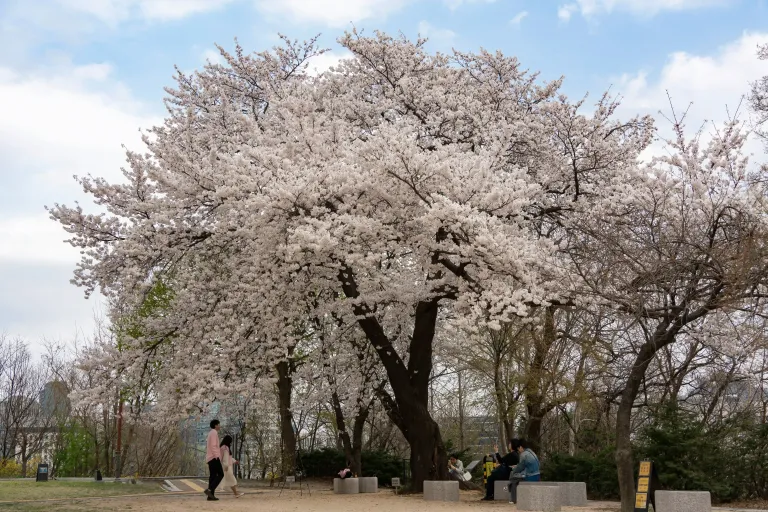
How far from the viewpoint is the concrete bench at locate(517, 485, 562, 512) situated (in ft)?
41.9

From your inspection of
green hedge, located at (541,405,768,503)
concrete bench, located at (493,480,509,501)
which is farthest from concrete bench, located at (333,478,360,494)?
green hedge, located at (541,405,768,503)

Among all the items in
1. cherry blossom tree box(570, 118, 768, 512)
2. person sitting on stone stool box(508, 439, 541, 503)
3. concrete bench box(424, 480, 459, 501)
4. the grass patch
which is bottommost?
the grass patch

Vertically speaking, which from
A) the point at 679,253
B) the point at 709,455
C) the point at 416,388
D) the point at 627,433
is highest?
the point at 679,253

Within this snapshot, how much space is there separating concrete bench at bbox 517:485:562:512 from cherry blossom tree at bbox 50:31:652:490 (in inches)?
110

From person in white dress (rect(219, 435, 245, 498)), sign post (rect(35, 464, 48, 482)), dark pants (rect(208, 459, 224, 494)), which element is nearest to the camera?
dark pants (rect(208, 459, 224, 494))

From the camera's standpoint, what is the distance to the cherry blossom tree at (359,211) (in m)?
14.6

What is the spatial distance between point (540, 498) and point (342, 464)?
16.0 m

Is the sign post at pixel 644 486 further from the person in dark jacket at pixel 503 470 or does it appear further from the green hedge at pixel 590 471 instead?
the green hedge at pixel 590 471

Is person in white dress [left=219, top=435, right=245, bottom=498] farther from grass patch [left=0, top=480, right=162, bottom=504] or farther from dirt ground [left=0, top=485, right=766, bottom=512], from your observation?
grass patch [left=0, top=480, right=162, bottom=504]

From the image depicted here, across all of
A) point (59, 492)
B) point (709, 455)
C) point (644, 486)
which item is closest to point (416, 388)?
point (709, 455)

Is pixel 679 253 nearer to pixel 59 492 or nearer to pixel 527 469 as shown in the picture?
pixel 527 469

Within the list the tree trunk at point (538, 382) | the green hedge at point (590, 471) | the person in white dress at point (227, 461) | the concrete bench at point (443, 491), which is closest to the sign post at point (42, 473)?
the person in white dress at point (227, 461)

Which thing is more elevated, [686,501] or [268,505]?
[686,501]

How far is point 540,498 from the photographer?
12.8 metres
